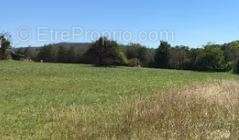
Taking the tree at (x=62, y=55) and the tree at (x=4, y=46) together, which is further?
the tree at (x=62, y=55)

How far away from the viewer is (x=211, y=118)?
11547mm

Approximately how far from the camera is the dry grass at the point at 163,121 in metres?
9.76

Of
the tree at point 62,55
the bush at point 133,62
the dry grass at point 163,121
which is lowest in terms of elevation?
the dry grass at point 163,121

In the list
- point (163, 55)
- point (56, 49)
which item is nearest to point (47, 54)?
point (56, 49)

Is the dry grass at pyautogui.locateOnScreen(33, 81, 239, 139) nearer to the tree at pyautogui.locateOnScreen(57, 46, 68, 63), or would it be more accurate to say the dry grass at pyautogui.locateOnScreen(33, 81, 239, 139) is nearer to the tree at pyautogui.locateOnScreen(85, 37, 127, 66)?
the tree at pyautogui.locateOnScreen(85, 37, 127, 66)

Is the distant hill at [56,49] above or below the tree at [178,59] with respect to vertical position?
above

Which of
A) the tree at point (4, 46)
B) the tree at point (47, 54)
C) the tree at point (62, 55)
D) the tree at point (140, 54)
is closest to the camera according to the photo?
the tree at point (4, 46)

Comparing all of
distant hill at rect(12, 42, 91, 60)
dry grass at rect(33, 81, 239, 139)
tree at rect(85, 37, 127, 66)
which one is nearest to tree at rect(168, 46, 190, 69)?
tree at rect(85, 37, 127, 66)

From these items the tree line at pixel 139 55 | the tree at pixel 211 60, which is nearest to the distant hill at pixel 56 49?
the tree line at pixel 139 55

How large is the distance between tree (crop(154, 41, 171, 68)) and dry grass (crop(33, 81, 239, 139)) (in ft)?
241

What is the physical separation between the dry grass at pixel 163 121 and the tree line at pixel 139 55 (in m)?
62.4

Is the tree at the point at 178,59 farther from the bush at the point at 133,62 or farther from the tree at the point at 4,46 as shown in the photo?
the tree at the point at 4,46

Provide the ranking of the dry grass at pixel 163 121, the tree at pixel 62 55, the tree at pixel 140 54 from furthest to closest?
the tree at pixel 140 54, the tree at pixel 62 55, the dry grass at pixel 163 121

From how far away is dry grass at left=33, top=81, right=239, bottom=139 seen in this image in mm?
9758
